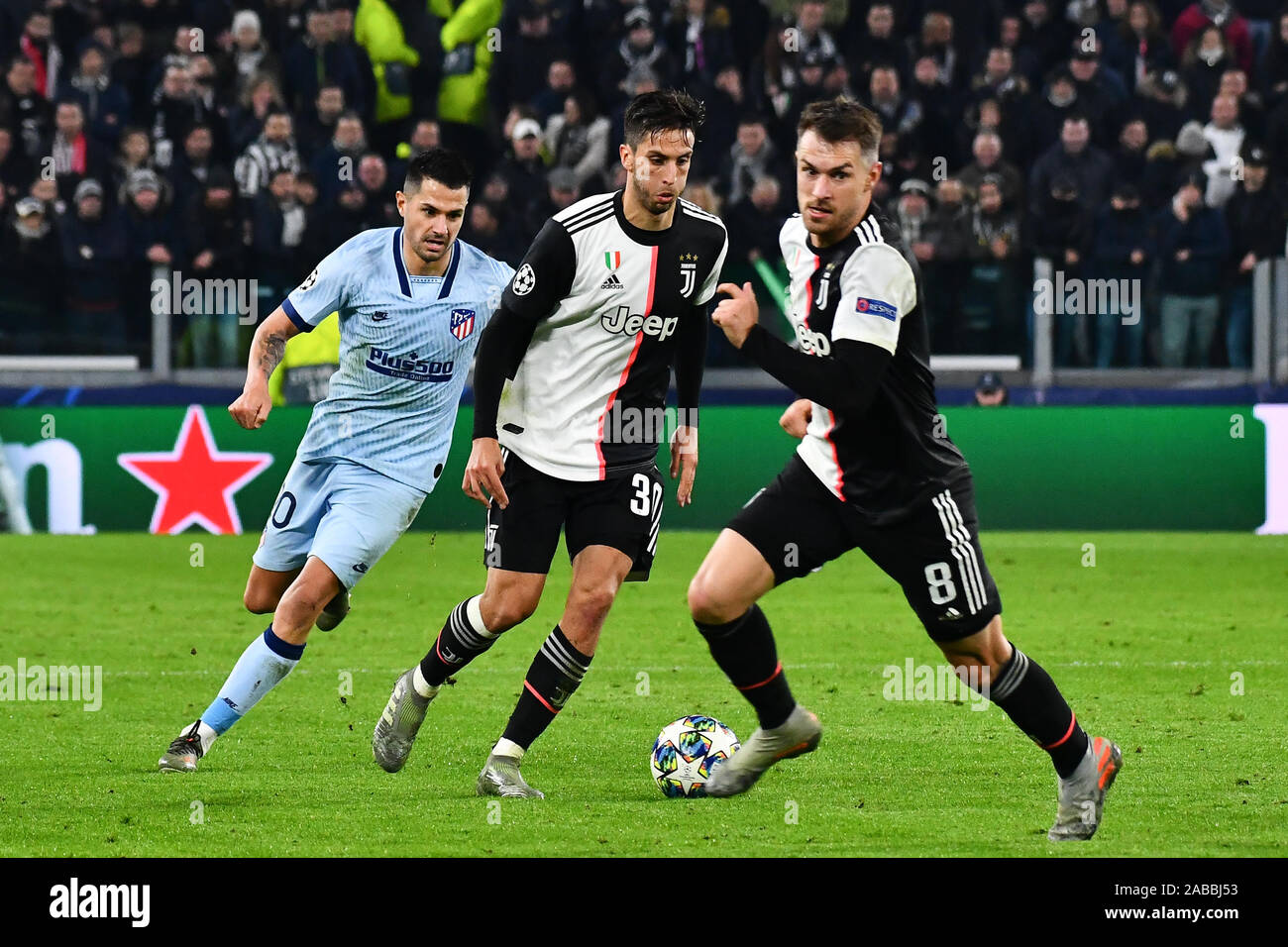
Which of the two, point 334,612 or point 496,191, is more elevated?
point 496,191

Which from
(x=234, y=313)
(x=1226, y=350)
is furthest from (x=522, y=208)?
(x=1226, y=350)

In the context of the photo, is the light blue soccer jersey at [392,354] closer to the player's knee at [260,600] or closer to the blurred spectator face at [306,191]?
the player's knee at [260,600]

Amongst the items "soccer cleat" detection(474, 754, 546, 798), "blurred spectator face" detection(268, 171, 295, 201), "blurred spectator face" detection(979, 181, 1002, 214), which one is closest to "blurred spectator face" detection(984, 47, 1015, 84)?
"blurred spectator face" detection(979, 181, 1002, 214)

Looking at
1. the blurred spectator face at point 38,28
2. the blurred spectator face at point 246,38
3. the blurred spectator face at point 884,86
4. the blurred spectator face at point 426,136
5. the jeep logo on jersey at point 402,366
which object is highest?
the blurred spectator face at point 38,28

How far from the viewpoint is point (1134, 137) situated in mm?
15898

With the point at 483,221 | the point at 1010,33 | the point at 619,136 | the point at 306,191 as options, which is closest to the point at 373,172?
the point at 306,191

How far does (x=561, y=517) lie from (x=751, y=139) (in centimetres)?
1014

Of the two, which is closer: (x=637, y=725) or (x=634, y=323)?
(x=634, y=323)

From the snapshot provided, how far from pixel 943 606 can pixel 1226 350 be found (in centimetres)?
969

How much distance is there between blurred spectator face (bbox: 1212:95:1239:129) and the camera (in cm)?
1605

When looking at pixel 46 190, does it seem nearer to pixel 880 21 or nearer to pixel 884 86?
pixel 884 86

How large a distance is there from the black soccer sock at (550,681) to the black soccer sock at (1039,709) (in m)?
1.41

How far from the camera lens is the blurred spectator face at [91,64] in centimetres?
1717

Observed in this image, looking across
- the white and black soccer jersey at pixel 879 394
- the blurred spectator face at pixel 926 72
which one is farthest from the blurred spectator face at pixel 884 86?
the white and black soccer jersey at pixel 879 394
